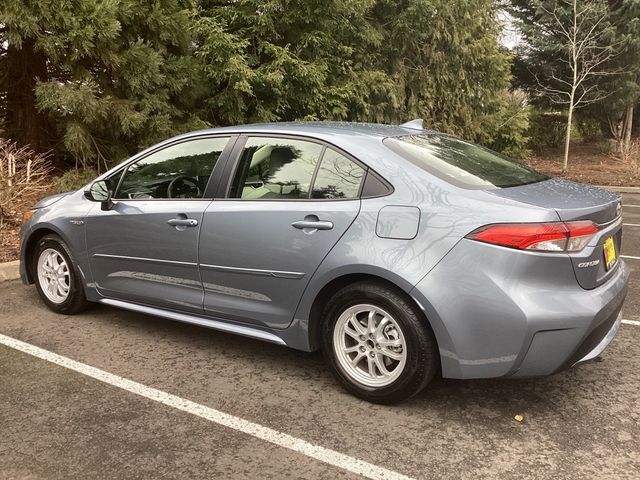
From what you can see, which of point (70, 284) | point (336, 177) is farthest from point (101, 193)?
point (336, 177)

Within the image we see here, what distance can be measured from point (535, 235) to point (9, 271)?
4973mm

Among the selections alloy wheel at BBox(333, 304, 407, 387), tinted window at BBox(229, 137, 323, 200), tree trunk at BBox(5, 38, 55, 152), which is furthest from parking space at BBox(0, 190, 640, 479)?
tree trunk at BBox(5, 38, 55, 152)

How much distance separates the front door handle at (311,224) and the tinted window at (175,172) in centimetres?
86

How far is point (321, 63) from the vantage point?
1163 cm

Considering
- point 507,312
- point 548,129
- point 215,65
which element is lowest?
point 507,312

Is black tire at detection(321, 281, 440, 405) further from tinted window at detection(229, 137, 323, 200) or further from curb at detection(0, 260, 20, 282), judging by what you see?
curb at detection(0, 260, 20, 282)

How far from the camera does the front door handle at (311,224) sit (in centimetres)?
324

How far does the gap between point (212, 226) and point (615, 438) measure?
2.49 meters

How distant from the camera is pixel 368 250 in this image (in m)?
3.07

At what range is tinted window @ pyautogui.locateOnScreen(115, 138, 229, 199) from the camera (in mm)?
3902

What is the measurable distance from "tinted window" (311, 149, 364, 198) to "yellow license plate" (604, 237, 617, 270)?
1.34m

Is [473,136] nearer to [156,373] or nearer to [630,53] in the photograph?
[630,53]

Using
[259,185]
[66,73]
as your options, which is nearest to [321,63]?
[66,73]

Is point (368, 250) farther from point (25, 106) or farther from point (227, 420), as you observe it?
point (25, 106)
